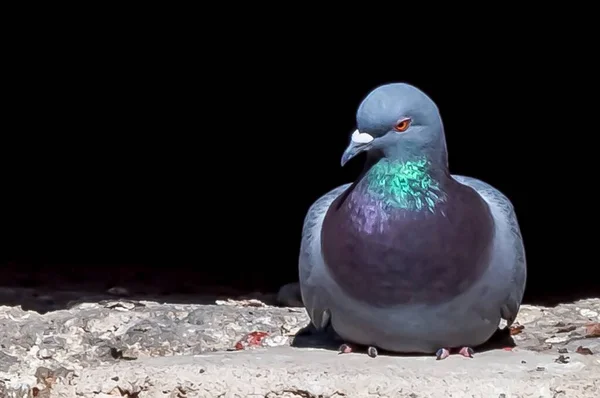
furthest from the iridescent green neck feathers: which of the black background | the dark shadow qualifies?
the black background

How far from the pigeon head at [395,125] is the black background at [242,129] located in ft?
13.2

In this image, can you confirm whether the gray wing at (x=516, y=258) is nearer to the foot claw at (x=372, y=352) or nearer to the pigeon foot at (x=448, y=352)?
the pigeon foot at (x=448, y=352)

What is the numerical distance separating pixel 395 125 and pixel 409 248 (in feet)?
1.06

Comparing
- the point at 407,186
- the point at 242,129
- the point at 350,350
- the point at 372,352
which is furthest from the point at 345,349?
the point at 242,129

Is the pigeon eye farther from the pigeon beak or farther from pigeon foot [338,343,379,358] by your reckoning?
pigeon foot [338,343,379,358]

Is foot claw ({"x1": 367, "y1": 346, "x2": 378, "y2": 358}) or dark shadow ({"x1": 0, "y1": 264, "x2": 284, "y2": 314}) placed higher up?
foot claw ({"x1": 367, "y1": 346, "x2": 378, "y2": 358})

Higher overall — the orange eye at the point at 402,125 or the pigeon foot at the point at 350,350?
the orange eye at the point at 402,125

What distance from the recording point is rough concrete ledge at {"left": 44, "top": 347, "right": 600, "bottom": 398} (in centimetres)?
289

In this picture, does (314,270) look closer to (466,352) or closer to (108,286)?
(466,352)

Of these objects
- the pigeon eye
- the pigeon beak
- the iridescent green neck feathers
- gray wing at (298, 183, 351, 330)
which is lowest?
gray wing at (298, 183, 351, 330)

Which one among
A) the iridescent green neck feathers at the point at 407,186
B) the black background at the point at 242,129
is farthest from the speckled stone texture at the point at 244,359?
the black background at the point at 242,129

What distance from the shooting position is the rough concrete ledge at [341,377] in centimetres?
289

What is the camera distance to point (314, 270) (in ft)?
10.5

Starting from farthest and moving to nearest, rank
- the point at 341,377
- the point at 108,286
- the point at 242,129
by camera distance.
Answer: the point at 242,129
the point at 108,286
the point at 341,377
